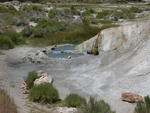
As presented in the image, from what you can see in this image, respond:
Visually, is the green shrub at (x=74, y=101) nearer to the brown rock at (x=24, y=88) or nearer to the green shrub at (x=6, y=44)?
the brown rock at (x=24, y=88)

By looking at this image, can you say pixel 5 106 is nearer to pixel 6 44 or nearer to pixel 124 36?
pixel 124 36

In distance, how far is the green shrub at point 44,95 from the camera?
20109 mm

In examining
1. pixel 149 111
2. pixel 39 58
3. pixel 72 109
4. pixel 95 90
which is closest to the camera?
pixel 149 111

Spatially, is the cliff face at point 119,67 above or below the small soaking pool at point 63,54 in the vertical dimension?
above

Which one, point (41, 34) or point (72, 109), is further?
point (41, 34)

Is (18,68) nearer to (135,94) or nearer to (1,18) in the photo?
(135,94)

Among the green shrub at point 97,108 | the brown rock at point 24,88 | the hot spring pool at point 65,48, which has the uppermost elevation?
the green shrub at point 97,108

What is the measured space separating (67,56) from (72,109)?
14784mm

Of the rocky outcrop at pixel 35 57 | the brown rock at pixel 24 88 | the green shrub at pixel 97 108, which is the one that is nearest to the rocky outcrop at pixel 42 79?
the brown rock at pixel 24 88

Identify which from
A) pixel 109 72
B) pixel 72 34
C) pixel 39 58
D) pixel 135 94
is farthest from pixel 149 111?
pixel 72 34

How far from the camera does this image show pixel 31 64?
1185 inches

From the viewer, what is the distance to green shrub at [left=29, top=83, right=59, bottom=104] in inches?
792

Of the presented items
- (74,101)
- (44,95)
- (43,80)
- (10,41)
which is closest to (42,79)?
(43,80)

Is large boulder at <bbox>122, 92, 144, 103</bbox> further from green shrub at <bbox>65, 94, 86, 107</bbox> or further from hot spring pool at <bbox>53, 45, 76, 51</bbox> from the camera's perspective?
hot spring pool at <bbox>53, 45, 76, 51</bbox>
